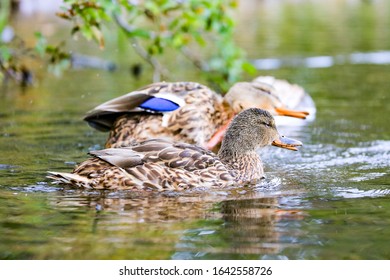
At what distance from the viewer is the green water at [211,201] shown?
5836 mm

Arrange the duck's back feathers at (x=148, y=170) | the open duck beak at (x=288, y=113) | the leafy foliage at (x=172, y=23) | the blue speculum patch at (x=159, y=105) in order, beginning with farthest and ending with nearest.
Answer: the leafy foliage at (x=172, y=23), the open duck beak at (x=288, y=113), the blue speculum patch at (x=159, y=105), the duck's back feathers at (x=148, y=170)

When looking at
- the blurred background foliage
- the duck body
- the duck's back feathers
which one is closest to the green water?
the duck's back feathers

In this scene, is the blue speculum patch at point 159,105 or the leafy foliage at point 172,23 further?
the leafy foliage at point 172,23

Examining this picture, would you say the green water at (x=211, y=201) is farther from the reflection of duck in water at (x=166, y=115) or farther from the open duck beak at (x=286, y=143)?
the reflection of duck in water at (x=166, y=115)

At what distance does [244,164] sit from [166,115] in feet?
5.40

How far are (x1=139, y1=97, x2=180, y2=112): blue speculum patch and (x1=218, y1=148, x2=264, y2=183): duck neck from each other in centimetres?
139

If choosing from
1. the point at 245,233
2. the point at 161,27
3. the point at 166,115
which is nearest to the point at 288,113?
the point at 166,115

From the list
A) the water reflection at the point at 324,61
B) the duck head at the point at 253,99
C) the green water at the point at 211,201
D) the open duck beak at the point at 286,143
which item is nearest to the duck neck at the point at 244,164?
the green water at the point at 211,201

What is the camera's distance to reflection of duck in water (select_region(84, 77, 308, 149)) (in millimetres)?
9422

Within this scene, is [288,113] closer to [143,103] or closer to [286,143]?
[286,143]

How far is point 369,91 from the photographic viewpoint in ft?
45.9

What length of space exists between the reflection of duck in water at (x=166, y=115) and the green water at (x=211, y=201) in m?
0.46
